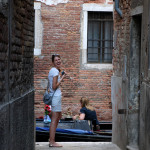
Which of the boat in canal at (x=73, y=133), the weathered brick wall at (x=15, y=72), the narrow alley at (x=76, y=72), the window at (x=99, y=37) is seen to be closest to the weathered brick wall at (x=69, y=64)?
the narrow alley at (x=76, y=72)

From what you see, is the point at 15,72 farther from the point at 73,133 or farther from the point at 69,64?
the point at 69,64

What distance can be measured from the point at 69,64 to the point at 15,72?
30.4 feet

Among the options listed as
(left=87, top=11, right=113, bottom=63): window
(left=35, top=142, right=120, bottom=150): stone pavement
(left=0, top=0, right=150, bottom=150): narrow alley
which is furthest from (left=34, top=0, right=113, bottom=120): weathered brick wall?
→ (left=35, top=142, right=120, bottom=150): stone pavement

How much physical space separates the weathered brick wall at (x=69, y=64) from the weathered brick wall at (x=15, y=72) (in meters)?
7.40

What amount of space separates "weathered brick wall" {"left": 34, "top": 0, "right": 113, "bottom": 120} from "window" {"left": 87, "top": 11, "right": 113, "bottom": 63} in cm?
41

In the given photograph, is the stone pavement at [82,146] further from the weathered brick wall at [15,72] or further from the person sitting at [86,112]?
the weathered brick wall at [15,72]

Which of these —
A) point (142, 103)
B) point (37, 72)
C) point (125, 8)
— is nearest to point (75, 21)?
point (37, 72)

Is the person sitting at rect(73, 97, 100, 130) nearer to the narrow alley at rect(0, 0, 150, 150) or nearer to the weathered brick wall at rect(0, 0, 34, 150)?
the narrow alley at rect(0, 0, 150, 150)

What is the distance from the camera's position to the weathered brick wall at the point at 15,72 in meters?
4.48

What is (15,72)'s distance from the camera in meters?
5.42

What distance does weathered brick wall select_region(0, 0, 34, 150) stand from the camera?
448cm

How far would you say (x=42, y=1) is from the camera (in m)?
14.5

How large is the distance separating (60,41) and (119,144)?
6.37m


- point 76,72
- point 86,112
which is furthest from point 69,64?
point 86,112
